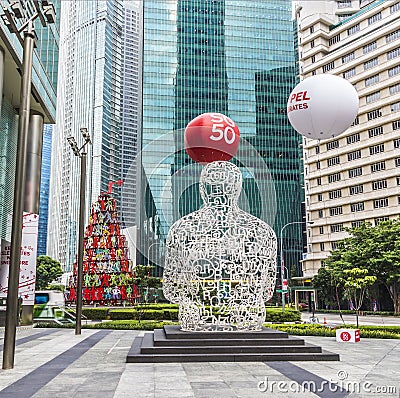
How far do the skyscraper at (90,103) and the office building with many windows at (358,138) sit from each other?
50434 millimetres

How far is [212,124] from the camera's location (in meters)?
11.6

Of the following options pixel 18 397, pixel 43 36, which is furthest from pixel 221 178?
pixel 43 36

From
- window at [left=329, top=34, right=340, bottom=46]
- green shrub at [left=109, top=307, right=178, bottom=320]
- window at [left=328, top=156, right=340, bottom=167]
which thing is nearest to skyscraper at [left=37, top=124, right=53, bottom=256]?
window at [left=329, top=34, right=340, bottom=46]

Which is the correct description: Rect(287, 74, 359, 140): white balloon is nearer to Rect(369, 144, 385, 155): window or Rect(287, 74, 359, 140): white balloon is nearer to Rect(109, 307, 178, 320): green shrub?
Rect(109, 307, 178, 320): green shrub

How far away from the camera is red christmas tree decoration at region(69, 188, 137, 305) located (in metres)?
36.9

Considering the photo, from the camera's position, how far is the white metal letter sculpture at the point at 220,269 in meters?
11.2

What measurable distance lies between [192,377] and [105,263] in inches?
1214

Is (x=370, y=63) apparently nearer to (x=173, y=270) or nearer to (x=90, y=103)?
(x=173, y=270)

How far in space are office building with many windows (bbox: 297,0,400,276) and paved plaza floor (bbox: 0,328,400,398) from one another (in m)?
35.7

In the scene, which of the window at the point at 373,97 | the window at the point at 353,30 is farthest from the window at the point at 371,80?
the window at the point at 353,30

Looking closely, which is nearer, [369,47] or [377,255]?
[377,255]

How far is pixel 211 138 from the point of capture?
11703 mm

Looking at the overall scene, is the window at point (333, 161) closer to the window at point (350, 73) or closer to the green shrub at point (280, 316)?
the window at point (350, 73)

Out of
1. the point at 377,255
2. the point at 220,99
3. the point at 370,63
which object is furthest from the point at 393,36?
the point at 220,99
